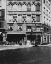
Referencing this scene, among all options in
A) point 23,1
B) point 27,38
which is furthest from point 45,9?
point 27,38

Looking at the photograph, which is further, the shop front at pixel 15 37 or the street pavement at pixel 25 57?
the shop front at pixel 15 37

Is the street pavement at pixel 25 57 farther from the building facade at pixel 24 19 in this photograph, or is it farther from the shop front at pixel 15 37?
the building facade at pixel 24 19

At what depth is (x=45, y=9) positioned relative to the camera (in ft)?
140

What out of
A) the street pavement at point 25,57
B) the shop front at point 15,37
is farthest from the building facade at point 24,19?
the street pavement at point 25,57

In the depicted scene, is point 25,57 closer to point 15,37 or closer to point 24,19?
point 15,37

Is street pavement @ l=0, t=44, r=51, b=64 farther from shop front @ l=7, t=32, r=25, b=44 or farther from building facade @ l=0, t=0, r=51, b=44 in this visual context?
building facade @ l=0, t=0, r=51, b=44

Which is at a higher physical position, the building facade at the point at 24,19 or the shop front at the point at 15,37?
the building facade at the point at 24,19

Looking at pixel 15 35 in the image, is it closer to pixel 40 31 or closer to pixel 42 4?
pixel 40 31

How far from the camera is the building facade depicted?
38.5m

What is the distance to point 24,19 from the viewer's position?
Answer: 127 feet

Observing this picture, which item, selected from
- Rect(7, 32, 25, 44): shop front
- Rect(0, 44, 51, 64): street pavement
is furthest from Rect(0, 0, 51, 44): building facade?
Rect(0, 44, 51, 64): street pavement

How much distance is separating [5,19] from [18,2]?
5873 millimetres

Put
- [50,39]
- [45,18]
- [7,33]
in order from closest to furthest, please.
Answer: [7,33], [45,18], [50,39]

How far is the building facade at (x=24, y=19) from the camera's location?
38500 millimetres
